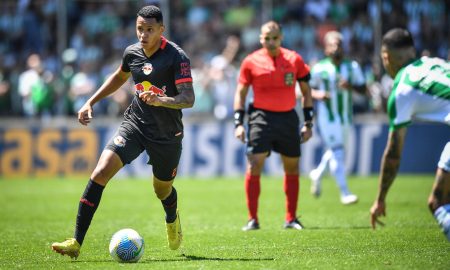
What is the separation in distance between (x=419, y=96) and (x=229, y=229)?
4.80m

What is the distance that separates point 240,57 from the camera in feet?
76.0

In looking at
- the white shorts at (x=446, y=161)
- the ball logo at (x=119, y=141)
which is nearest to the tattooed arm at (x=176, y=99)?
the ball logo at (x=119, y=141)

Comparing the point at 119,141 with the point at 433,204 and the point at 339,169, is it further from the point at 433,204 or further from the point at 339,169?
the point at 339,169

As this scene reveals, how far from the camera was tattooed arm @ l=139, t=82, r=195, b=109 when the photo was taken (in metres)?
8.45

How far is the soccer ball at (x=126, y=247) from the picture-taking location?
8781 mm

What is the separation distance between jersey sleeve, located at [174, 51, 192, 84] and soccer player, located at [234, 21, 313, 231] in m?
2.86

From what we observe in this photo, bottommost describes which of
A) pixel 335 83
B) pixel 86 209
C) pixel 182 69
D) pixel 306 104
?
pixel 86 209

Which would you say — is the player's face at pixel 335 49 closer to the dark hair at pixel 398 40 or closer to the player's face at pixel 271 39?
the player's face at pixel 271 39

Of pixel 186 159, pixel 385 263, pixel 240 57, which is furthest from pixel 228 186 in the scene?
pixel 385 263

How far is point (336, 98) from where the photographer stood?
49.2ft

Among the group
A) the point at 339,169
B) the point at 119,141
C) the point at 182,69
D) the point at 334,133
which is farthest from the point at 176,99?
the point at 334,133

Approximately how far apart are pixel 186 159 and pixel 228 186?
2504mm

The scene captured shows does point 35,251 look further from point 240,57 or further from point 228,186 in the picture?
point 240,57

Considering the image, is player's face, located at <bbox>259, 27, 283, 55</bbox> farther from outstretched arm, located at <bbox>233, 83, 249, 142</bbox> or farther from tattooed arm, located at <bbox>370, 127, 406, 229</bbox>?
tattooed arm, located at <bbox>370, 127, 406, 229</bbox>
